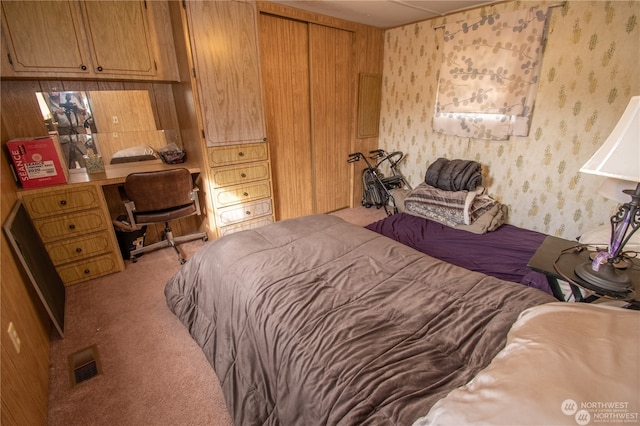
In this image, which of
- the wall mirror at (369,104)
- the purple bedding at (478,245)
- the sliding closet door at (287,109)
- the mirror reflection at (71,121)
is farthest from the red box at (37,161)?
the wall mirror at (369,104)

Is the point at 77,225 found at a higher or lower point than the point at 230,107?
lower

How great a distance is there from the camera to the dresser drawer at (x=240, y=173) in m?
2.67

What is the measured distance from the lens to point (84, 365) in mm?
1599

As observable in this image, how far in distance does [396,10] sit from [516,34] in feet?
3.74

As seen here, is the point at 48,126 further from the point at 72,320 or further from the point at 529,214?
the point at 529,214

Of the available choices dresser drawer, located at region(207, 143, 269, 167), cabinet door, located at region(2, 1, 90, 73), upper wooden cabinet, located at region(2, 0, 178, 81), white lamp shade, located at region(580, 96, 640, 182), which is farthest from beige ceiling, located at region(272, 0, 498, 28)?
white lamp shade, located at region(580, 96, 640, 182)

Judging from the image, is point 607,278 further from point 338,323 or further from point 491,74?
point 491,74

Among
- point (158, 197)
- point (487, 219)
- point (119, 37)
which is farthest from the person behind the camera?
point (487, 219)

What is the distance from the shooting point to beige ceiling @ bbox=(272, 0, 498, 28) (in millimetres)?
2686

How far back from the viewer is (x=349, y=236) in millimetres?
1740

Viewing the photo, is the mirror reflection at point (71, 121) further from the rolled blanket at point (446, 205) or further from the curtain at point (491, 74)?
the curtain at point (491, 74)

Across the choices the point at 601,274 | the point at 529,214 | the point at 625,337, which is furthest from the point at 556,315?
the point at 529,214

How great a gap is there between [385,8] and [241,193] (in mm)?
2333

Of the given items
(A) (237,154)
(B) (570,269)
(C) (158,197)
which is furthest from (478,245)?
(C) (158,197)
